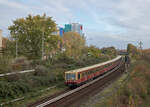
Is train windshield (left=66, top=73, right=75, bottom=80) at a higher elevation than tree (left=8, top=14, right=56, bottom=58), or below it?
below

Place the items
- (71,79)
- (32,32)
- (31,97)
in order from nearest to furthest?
(31,97)
(71,79)
(32,32)

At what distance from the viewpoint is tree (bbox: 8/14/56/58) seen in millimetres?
36062

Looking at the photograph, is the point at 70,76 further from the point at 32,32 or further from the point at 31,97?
the point at 32,32

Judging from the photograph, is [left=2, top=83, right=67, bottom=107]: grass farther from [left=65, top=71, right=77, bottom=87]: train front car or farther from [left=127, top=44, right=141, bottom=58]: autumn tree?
[left=127, top=44, right=141, bottom=58]: autumn tree

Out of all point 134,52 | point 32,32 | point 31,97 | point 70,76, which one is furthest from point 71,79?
point 134,52

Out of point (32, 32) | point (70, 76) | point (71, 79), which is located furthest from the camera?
point (32, 32)

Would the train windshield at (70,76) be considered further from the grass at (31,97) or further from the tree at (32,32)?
the tree at (32,32)

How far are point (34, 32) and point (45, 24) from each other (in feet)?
10.3

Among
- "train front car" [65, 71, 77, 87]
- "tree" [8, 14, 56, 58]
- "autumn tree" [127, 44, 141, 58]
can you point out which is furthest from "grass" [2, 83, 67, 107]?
"autumn tree" [127, 44, 141, 58]

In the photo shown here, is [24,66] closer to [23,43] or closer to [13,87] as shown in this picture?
[13,87]

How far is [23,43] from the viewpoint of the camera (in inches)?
1479

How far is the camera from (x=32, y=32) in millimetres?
35625

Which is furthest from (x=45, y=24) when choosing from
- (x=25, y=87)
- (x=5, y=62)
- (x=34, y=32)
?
(x=25, y=87)

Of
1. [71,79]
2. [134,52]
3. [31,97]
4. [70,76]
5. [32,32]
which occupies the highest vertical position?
[32,32]
